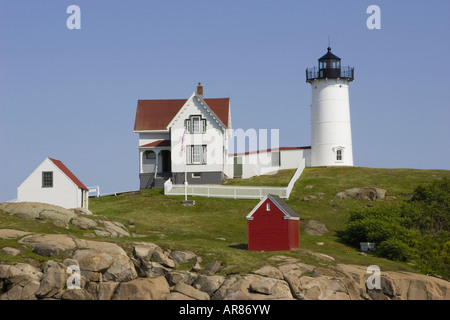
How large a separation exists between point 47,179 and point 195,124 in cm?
1657

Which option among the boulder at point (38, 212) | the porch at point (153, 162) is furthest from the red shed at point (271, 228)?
the porch at point (153, 162)

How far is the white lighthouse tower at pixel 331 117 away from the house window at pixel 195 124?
1298 centimetres

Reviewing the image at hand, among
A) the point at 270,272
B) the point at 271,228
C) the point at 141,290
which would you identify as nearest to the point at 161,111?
the point at 271,228

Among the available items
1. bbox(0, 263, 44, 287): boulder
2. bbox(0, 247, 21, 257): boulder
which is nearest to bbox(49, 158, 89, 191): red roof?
bbox(0, 247, 21, 257): boulder

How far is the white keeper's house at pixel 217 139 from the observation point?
63.7 metres

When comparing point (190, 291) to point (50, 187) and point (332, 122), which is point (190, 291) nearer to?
point (50, 187)

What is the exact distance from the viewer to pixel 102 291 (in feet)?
114

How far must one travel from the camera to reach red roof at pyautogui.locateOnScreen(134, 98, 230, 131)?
67.2 m

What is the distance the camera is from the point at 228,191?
57938 millimetres

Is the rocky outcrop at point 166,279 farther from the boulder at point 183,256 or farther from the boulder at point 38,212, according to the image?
the boulder at point 38,212

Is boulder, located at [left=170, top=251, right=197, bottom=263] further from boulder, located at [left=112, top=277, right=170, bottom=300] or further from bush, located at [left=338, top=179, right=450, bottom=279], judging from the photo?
bush, located at [left=338, top=179, right=450, bottom=279]

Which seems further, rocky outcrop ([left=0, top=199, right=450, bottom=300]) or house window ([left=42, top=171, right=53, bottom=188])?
house window ([left=42, top=171, right=53, bottom=188])

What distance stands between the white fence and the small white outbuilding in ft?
33.9
